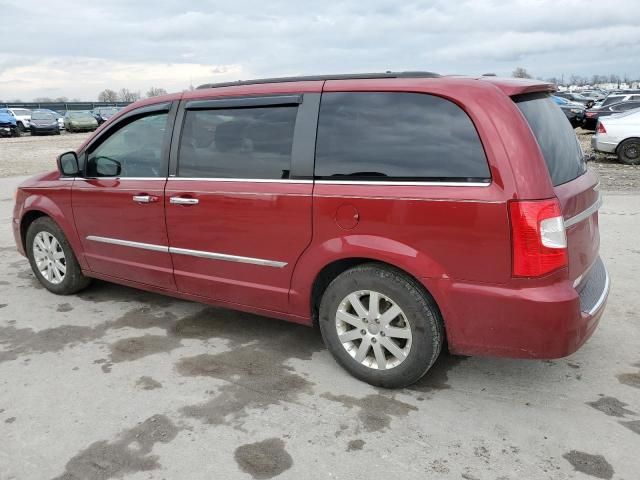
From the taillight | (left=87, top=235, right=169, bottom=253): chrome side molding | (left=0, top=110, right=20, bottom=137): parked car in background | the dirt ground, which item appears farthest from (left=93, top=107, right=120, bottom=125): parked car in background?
the taillight

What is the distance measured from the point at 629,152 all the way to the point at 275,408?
1304 cm

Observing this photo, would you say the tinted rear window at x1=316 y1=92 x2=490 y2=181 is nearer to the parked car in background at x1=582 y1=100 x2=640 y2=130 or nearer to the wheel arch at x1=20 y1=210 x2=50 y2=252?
the wheel arch at x1=20 y1=210 x2=50 y2=252

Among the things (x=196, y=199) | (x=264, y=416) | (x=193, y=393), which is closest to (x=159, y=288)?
(x=196, y=199)

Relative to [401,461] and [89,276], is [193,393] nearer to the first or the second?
[401,461]

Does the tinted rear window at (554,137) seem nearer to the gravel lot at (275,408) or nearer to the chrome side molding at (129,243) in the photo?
the gravel lot at (275,408)

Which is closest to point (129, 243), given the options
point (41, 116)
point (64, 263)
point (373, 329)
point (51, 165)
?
point (64, 263)

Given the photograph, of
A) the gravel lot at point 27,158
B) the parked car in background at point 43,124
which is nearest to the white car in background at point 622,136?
the gravel lot at point 27,158

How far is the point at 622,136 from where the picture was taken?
13195 mm

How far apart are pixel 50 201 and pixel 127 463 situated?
2.93 m

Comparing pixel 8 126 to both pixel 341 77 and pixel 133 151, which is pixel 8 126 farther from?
pixel 341 77

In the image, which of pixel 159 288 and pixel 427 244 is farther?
pixel 159 288

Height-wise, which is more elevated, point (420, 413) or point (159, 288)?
point (159, 288)

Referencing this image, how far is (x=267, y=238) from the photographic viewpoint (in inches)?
138

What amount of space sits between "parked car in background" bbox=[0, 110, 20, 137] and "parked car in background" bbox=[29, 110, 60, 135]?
2.82ft
